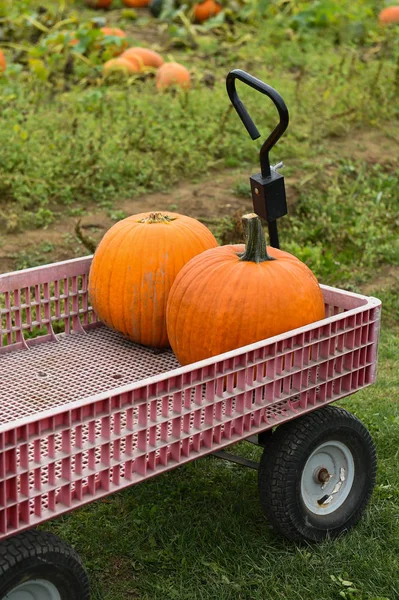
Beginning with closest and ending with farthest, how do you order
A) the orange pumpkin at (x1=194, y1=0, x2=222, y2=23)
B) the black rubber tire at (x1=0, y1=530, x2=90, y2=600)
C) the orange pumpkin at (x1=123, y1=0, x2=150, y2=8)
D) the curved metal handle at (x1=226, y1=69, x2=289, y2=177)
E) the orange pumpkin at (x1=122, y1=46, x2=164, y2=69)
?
the black rubber tire at (x1=0, y1=530, x2=90, y2=600) < the curved metal handle at (x1=226, y1=69, x2=289, y2=177) < the orange pumpkin at (x1=122, y1=46, x2=164, y2=69) < the orange pumpkin at (x1=194, y1=0, x2=222, y2=23) < the orange pumpkin at (x1=123, y1=0, x2=150, y2=8)

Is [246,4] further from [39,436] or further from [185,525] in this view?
[39,436]

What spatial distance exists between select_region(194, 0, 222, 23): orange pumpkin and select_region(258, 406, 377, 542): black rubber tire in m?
8.96

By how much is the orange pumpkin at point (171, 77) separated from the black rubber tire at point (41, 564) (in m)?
6.24

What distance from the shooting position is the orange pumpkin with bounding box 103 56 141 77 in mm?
8500

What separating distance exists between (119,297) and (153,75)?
5.88 m

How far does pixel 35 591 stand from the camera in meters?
2.62

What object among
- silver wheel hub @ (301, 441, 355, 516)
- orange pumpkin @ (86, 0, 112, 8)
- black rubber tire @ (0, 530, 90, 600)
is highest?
orange pumpkin @ (86, 0, 112, 8)

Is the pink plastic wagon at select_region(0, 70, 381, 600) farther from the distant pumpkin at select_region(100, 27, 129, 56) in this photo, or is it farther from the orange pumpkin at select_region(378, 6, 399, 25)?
the orange pumpkin at select_region(378, 6, 399, 25)

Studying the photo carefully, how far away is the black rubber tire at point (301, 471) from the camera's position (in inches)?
124

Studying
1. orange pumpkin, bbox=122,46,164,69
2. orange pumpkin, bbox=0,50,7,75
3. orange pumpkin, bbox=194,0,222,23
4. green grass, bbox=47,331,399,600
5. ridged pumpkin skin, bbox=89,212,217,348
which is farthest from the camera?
orange pumpkin, bbox=194,0,222,23

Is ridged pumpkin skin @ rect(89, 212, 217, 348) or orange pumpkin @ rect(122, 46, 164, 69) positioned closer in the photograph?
ridged pumpkin skin @ rect(89, 212, 217, 348)


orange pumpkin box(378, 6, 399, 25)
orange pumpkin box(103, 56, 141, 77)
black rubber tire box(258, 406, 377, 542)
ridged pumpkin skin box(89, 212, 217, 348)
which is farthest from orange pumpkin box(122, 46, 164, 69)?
black rubber tire box(258, 406, 377, 542)

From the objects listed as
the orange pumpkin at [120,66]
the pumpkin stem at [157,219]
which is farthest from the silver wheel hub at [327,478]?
the orange pumpkin at [120,66]

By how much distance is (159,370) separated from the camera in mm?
3582
